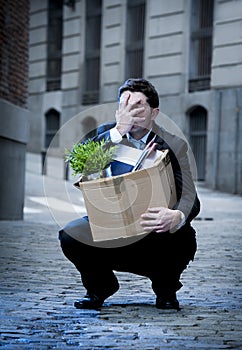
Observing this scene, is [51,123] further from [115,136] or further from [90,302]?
[115,136]

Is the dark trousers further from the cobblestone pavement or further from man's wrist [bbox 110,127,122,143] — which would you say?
man's wrist [bbox 110,127,122,143]

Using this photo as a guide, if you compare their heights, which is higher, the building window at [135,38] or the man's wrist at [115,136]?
the building window at [135,38]

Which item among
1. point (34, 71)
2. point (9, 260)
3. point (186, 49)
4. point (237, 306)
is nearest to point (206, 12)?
point (186, 49)

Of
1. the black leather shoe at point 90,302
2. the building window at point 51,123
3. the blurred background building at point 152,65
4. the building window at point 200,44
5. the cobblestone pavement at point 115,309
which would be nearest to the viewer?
the cobblestone pavement at point 115,309

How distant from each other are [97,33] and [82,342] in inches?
1075

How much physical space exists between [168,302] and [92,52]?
25920mm

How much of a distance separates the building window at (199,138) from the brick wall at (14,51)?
1178 cm

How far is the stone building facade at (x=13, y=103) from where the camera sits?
12852 mm

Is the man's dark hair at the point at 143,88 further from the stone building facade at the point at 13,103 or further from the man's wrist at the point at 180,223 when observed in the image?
the stone building facade at the point at 13,103

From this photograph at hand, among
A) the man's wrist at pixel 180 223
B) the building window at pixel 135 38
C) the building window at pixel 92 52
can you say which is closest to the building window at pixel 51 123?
the building window at pixel 92 52

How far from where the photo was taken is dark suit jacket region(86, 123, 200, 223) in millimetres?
4836

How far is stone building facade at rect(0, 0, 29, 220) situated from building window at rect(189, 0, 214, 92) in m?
12.3

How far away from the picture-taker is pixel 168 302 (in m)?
5.18

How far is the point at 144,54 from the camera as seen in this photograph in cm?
2761
